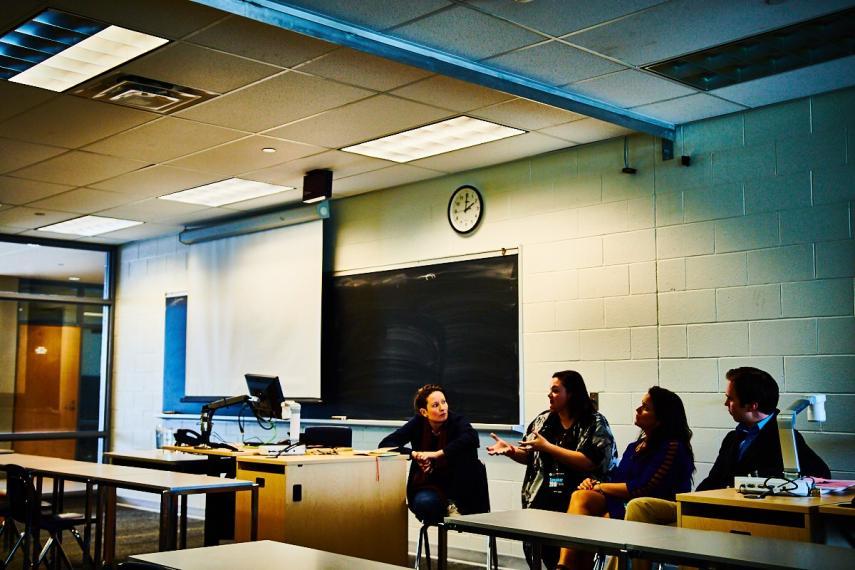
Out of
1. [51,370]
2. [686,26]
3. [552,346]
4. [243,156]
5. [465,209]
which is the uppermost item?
[686,26]

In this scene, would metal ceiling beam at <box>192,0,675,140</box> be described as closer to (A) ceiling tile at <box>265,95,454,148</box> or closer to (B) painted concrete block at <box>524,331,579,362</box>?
(A) ceiling tile at <box>265,95,454,148</box>

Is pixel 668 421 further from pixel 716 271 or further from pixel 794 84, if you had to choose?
pixel 794 84

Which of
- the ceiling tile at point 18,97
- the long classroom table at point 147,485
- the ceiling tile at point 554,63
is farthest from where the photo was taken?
the ceiling tile at point 18,97

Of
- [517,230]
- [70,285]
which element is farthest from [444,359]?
[70,285]

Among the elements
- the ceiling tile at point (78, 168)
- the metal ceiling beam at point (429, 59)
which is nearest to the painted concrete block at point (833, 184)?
the metal ceiling beam at point (429, 59)

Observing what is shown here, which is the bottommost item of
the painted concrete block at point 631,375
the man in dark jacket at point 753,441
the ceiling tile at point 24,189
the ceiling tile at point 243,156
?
the man in dark jacket at point 753,441

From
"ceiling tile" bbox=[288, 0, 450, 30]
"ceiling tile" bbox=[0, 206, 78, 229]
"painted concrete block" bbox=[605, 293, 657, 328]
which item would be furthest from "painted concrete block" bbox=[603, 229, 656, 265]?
"ceiling tile" bbox=[0, 206, 78, 229]

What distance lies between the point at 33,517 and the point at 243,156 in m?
2.69

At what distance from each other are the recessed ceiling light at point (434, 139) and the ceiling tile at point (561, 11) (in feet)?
4.66

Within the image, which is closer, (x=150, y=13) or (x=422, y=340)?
(x=150, y=13)

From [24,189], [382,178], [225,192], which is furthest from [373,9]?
[24,189]

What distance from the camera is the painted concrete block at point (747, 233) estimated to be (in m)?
5.17

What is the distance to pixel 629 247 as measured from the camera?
5.82 metres

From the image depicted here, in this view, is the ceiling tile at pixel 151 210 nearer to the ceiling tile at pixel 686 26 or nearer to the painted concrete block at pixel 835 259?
the ceiling tile at pixel 686 26
